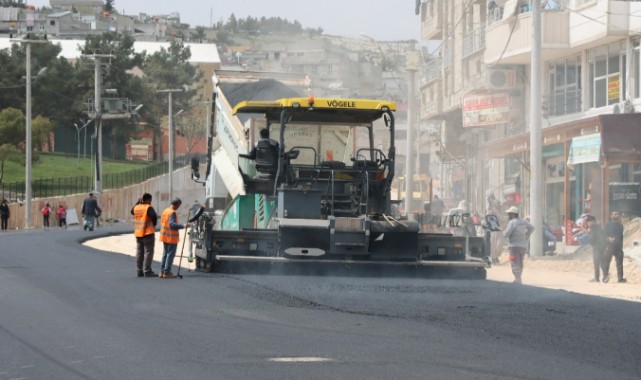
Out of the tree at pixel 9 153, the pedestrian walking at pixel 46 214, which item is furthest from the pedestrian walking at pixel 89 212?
the tree at pixel 9 153

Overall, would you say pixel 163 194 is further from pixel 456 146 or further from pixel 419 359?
pixel 419 359

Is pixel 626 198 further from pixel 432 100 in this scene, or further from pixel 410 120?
pixel 432 100

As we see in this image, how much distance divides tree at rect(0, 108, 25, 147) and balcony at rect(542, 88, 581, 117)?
3814 cm

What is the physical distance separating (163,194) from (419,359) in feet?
221

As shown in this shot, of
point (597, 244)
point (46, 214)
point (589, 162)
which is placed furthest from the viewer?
point (46, 214)

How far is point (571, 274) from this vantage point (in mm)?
25281

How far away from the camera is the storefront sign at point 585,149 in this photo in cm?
3100

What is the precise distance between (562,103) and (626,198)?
396 inches

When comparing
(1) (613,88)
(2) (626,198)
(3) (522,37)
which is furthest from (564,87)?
(2) (626,198)

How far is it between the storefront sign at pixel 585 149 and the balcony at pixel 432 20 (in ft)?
83.9

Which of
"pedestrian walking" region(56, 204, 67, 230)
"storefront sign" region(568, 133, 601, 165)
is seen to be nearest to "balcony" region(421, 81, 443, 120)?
"pedestrian walking" region(56, 204, 67, 230)

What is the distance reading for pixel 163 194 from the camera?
251 ft

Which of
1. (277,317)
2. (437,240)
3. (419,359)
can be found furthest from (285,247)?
(419,359)

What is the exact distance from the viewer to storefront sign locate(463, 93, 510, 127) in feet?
144
